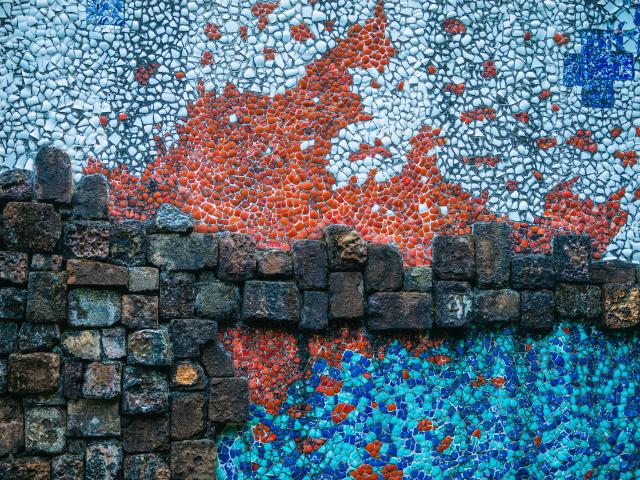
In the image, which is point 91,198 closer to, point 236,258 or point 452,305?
point 236,258

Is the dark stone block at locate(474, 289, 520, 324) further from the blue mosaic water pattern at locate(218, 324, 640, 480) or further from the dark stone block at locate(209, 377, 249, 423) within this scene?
the dark stone block at locate(209, 377, 249, 423)

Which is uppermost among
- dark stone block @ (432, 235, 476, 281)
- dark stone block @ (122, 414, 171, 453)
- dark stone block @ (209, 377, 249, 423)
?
dark stone block @ (432, 235, 476, 281)

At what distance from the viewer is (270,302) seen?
4527 millimetres

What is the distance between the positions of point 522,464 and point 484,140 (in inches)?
78.9

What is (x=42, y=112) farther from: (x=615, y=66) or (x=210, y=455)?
(x=615, y=66)

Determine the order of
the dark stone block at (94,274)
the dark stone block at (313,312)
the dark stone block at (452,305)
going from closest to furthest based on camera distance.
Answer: the dark stone block at (94,274) < the dark stone block at (313,312) < the dark stone block at (452,305)

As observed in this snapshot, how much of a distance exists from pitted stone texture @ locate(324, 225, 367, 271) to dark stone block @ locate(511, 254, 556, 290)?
0.95 metres

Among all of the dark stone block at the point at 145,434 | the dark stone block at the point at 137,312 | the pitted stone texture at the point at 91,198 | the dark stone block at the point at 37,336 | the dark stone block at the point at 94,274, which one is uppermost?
the pitted stone texture at the point at 91,198

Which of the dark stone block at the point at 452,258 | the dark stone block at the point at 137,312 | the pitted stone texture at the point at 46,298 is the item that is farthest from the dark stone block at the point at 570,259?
the pitted stone texture at the point at 46,298

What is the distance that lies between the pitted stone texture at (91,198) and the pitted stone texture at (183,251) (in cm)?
32

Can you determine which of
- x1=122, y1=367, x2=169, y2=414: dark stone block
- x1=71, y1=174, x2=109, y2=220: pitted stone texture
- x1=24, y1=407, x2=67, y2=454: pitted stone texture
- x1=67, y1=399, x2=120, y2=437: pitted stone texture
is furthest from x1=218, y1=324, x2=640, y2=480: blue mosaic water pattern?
x1=71, y1=174, x2=109, y2=220: pitted stone texture

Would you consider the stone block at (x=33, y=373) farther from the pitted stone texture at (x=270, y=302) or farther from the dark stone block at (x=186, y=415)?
the pitted stone texture at (x=270, y=302)

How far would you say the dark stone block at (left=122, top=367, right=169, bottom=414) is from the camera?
14.2 ft

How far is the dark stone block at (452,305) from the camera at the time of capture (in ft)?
15.4
